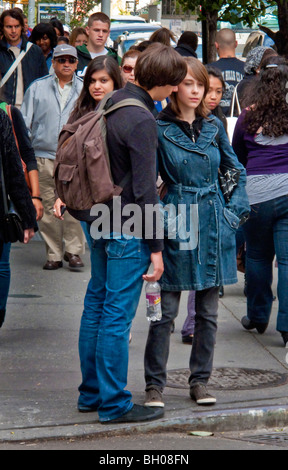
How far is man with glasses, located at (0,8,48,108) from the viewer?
1057 centimetres

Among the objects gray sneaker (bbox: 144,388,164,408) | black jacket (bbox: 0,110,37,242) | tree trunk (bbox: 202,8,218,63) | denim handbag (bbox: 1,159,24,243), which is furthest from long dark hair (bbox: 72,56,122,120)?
tree trunk (bbox: 202,8,218,63)

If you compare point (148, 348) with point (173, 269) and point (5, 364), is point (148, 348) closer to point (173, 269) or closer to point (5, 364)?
point (173, 269)

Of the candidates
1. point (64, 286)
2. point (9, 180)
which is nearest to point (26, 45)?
point (64, 286)

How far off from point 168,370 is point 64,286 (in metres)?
2.95

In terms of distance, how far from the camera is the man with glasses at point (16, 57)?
10.6 meters

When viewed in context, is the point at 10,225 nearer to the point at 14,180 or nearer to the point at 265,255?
the point at 14,180

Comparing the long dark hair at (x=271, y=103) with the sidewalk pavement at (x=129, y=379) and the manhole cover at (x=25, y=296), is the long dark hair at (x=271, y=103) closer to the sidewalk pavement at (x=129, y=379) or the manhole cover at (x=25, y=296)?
the sidewalk pavement at (x=129, y=379)

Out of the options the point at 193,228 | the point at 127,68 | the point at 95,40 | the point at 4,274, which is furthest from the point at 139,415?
the point at 95,40

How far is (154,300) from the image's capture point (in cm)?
505

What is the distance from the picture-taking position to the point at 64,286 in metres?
8.99

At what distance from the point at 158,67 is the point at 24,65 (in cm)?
598

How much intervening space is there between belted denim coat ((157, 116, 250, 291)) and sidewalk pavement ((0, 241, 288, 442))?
29.7 inches

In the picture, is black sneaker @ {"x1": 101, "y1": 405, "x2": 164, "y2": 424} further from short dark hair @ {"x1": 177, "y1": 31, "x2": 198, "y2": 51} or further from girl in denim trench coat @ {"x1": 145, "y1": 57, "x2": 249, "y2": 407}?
short dark hair @ {"x1": 177, "y1": 31, "x2": 198, "y2": 51}

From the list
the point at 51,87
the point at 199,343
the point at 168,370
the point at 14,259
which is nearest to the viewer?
the point at 199,343
